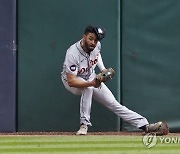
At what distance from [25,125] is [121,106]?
120 cm

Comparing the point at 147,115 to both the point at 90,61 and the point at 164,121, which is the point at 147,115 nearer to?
the point at 164,121

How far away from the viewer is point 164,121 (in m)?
8.16

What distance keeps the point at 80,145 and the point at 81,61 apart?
4.61 ft

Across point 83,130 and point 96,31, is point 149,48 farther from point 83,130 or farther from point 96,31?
point 83,130

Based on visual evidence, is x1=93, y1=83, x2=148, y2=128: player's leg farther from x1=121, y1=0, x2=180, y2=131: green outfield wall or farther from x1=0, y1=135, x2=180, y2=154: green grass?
x1=121, y1=0, x2=180, y2=131: green outfield wall

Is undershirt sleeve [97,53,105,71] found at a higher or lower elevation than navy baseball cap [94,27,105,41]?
lower

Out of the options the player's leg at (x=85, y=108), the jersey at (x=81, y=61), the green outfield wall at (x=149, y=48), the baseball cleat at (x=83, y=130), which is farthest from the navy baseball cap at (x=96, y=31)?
the baseball cleat at (x=83, y=130)

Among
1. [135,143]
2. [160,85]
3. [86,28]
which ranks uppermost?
[86,28]

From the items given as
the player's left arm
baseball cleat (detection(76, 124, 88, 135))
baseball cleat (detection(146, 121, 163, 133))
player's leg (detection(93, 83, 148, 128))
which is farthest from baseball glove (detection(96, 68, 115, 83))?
baseball cleat (detection(146, 121, 163, 133))

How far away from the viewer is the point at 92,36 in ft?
24.5

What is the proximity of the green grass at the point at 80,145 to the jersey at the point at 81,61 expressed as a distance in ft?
2.36

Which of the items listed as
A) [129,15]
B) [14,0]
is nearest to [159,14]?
[129,15]

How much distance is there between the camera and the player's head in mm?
7453

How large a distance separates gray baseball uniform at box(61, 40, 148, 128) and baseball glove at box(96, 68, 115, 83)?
21cm
